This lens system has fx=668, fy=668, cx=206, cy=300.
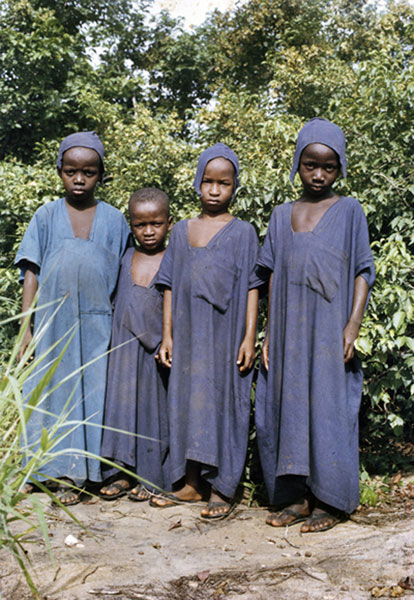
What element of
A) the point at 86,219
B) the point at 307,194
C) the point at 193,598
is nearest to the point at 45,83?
the point at 86,219

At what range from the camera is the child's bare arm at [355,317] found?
336 cm

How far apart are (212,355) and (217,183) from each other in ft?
3.13

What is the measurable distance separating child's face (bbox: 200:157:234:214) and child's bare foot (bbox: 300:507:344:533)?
1706 millimetres

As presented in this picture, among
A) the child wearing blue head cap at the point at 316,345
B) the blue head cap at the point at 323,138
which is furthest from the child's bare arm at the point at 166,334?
the blue head cap at the point at 323,138

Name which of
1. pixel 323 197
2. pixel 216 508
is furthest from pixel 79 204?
pixel 216 508

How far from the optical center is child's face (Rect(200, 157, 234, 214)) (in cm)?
369

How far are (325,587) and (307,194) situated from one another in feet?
6.35

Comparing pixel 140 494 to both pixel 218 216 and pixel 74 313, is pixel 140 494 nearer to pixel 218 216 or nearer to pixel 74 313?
pixel 74 313

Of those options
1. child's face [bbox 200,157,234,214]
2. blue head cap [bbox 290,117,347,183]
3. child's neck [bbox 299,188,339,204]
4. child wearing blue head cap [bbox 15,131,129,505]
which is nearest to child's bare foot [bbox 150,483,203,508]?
child wearing blue head cap [bbox 15,131,129,505]

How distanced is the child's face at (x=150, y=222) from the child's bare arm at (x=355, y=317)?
119 centimetres

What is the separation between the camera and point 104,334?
12.8 ft

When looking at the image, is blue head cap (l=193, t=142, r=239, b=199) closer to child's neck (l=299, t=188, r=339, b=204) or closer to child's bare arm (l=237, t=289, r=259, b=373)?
child's neck (l=299, t=188, r=339, b=204)

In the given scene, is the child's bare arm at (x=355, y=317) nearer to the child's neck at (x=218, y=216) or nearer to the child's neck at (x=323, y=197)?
the child's neck at (x=323, y=197)

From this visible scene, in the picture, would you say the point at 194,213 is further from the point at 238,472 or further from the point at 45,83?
the point at 45,83
